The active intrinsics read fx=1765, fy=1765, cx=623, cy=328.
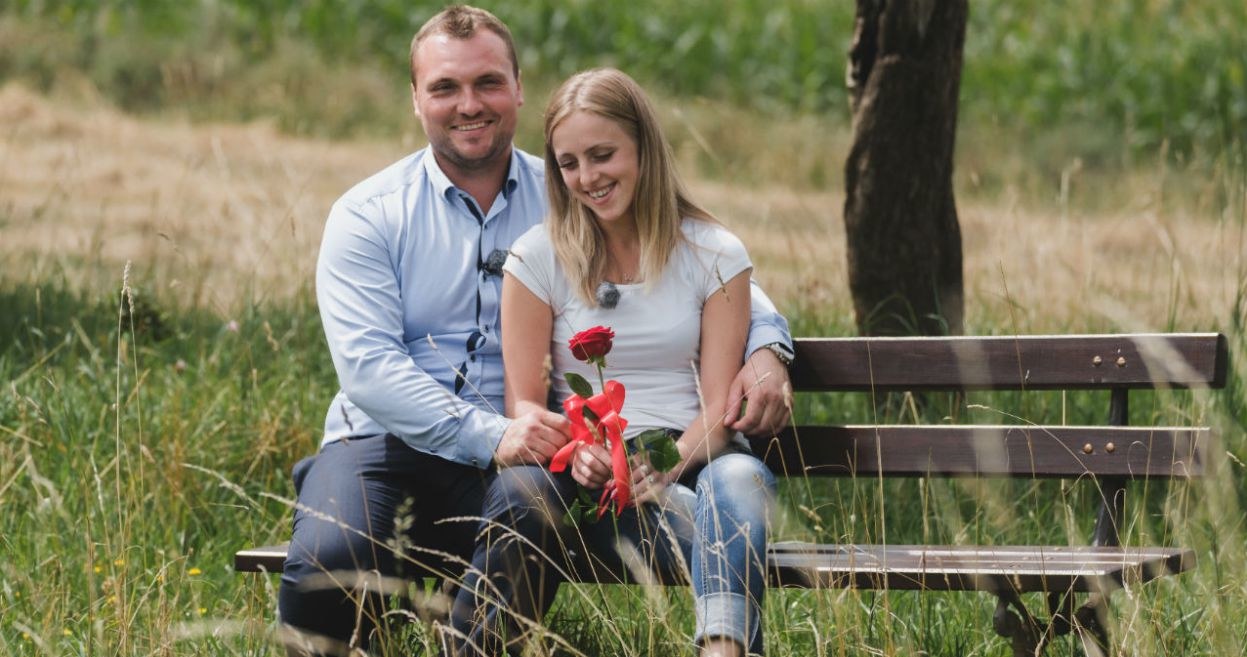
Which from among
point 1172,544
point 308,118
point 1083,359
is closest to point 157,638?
point 1083,359

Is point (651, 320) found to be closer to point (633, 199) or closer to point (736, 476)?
point (633, 199)

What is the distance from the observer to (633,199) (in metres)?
4.18

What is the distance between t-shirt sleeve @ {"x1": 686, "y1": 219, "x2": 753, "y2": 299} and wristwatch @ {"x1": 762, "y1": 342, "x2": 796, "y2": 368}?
186 mm

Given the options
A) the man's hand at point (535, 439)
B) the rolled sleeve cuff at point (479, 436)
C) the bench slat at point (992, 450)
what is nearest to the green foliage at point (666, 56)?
the bench slat at point (992, 450)

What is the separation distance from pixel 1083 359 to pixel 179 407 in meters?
2.75

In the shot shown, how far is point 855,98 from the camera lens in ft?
18.5

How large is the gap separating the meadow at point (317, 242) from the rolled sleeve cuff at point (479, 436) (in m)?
0.42

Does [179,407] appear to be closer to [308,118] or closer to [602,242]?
[602,242]

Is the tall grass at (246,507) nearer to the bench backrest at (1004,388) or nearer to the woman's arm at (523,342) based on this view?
the bench backrest at (1004,388)

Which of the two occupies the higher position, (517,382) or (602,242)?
(602,242)

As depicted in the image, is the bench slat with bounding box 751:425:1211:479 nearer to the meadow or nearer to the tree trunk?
the meadow

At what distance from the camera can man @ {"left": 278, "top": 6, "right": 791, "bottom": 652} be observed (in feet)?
12.7

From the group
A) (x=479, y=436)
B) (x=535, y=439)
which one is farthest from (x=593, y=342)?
(x=479, y=436)

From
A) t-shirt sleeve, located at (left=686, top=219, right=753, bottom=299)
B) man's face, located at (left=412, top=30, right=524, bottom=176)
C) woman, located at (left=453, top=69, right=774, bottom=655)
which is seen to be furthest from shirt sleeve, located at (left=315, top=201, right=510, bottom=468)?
t-shirt sleeve, located at (left=686, top=219, right=753, bottom=299)
